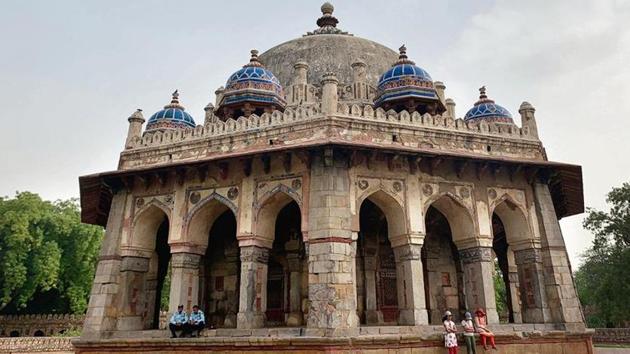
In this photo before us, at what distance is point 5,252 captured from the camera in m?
24.0

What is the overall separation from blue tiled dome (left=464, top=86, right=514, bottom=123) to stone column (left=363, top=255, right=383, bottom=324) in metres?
6.22

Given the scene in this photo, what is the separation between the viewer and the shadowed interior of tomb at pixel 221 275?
41.0 ft

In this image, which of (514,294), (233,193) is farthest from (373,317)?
(514,294)

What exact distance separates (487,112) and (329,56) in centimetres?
565

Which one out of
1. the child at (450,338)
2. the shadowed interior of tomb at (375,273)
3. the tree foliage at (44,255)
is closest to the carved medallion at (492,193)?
the shadowed interior of tomb at (375,273)

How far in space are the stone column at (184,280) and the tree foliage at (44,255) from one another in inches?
695

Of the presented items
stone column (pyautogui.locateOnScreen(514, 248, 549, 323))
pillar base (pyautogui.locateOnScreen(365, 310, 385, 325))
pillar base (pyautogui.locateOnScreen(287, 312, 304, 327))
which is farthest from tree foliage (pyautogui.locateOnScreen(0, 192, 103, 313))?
stone column (pyautogui.locateOnScreen(514, 248, 549, 323))

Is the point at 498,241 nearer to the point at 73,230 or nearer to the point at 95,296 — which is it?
the point at 95,296

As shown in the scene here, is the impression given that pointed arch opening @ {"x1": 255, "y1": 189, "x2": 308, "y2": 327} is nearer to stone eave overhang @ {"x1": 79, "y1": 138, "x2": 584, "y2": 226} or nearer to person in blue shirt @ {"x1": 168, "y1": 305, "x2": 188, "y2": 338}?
stone eave overhang @ {"x1": 79, "y1": 138, "x2": 584, "y2": 226}

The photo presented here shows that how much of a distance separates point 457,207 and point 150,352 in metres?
7.39

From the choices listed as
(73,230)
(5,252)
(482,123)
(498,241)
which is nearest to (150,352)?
(482,123)

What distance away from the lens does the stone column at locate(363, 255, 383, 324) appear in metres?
11.5

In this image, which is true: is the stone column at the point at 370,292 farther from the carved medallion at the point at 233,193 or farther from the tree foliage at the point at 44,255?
the tree foliage at the point at 44,255

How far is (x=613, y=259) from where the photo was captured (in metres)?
24.1
